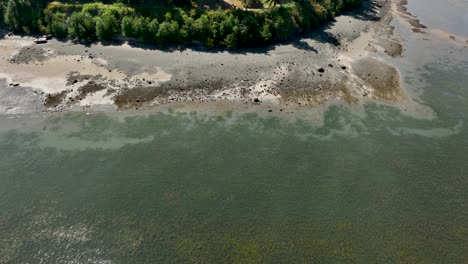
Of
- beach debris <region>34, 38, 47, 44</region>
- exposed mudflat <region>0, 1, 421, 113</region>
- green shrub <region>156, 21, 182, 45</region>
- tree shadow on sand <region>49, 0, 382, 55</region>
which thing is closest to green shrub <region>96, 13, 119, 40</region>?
tree shadow on sand <region>49, 0, 382, 55</region>

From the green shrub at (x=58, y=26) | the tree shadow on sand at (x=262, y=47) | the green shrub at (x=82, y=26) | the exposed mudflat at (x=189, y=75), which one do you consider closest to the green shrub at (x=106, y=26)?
the tree shadow on sand at (x=262, y=47)

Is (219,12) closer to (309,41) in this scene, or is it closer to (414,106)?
(309,41)

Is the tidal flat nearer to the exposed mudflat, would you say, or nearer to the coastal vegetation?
the exposed mudflat

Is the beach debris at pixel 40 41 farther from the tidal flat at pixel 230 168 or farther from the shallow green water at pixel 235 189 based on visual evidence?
the shallow green water at pixel 235 189

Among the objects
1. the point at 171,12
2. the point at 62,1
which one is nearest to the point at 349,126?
the point at 171,12

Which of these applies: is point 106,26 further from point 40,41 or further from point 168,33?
point 40,41

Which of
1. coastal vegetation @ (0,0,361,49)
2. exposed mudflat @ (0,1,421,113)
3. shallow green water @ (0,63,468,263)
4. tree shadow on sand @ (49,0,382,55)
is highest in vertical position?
coastal vegetation @ (0,0,361,49)
